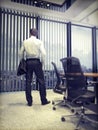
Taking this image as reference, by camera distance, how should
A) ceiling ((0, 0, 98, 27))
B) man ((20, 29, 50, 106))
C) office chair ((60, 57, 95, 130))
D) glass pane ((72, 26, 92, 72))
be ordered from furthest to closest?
glass pane ((72, 26, 92, 72)) → ceiling ((0, 0, 98, 27)) → man ((20, 29, 50, 106)) → office chair ((60, 57, 95, 130))

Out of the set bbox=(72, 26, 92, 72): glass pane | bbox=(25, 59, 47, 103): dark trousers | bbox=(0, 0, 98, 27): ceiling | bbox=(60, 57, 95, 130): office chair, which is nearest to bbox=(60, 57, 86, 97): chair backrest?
bbox=(60, 57, 95, 130): office chair

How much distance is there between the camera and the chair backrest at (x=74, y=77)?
2111mm

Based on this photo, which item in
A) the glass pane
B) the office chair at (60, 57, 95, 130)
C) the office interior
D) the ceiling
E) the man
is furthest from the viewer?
the glass pane

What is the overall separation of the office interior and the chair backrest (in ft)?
8.51

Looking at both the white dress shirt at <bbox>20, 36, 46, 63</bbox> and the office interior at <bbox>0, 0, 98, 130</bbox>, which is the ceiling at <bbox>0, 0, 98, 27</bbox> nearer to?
the office interior at <bbox>0, 0, 98, 130</bbox>

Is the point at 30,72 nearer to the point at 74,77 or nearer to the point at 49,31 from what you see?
the point at 74,77

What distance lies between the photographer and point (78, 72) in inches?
83.7

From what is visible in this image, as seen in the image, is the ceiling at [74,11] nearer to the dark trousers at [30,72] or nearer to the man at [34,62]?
the man at [34,62]

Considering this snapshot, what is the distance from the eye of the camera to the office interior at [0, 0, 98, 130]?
4.96m

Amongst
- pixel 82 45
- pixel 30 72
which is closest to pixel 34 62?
pixel 30 72

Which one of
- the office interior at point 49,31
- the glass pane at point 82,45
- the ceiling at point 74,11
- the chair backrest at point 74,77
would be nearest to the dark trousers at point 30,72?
the chair backrest at point 74,77

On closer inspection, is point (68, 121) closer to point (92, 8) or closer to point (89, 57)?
point (92, 8)

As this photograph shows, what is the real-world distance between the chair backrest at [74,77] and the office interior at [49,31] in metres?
2.59

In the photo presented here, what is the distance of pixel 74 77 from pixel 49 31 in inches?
152
